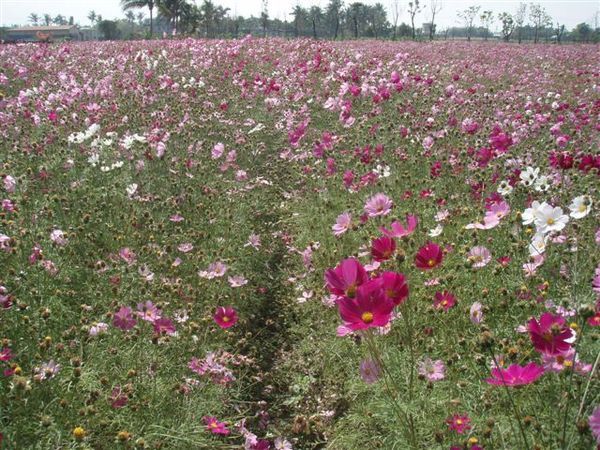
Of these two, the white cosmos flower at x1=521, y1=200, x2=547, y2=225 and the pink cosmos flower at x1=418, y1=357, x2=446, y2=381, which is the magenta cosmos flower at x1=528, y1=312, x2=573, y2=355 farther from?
the white cosmos flower at x1=521, y1=200, x2=547, y2=225

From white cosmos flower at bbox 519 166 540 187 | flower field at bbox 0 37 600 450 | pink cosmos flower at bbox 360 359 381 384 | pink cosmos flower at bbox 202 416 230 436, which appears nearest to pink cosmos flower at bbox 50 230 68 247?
flower field at bbox 0 37 600 450

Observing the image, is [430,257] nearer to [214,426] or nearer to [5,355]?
[214,426]

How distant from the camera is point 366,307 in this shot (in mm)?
1357

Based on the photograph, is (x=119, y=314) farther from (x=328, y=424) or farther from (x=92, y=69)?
(x=92, y=69)

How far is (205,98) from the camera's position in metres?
7.09

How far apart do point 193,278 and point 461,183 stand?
7.06 feet

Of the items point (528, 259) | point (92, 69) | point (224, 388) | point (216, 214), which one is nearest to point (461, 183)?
point (528, 259)

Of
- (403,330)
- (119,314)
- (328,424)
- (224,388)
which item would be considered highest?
(119,314)

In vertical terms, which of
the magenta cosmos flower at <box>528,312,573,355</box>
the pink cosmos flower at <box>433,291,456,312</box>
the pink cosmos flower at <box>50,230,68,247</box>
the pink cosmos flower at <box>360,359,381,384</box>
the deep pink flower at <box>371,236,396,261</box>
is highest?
the deep pink flower at <box>371,236,396,261</box>

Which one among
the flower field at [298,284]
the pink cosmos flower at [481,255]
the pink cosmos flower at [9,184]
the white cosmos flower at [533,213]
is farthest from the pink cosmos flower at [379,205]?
the pink cosmos flower at [9,184]

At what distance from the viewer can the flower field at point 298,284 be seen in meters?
1.84

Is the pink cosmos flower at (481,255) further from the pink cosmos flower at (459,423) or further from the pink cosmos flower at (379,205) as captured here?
the pink cosmos flower at (459,423)

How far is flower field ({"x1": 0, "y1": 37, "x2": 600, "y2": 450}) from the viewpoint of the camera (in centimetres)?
184

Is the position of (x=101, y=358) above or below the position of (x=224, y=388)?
above
